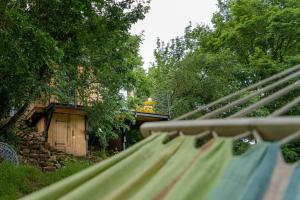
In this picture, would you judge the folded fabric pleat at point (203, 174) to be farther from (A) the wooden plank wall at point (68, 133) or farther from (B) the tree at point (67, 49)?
(A) the wooden plank wall at point (68, 133)

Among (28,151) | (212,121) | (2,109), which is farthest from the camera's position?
(28,151)

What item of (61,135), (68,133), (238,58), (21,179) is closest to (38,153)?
(61,135)

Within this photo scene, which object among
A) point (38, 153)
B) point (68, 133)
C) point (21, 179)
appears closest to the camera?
point (21, 179)

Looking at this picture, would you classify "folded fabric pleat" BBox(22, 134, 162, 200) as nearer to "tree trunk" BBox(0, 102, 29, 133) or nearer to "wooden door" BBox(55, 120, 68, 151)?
"tree trunk" BBox(0, 102, 29, 133)

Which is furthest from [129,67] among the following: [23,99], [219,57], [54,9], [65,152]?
[219,57]

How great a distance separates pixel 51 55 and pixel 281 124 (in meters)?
6.05

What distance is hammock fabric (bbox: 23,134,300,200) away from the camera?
111cm

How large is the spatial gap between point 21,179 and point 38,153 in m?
4.52

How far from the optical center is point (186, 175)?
3.98 feet

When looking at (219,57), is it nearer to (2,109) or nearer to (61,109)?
(61,109)

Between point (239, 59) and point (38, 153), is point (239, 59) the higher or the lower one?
the higher one

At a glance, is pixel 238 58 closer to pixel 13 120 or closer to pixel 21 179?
pixel 13 120

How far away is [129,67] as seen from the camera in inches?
421

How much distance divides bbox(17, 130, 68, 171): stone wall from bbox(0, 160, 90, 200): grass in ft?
7.94
